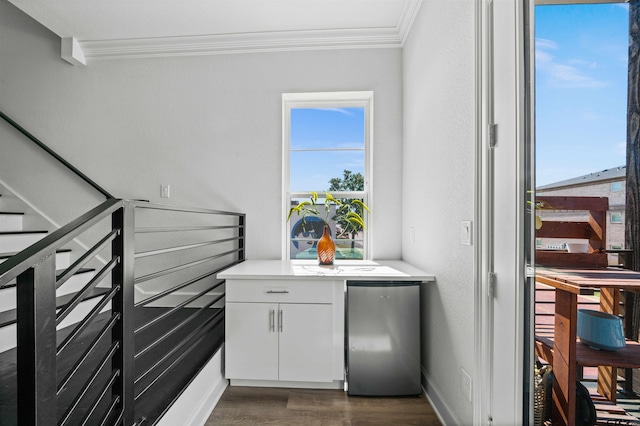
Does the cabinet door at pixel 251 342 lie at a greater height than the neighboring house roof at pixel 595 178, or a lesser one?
lesser

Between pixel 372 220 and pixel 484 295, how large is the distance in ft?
4.59

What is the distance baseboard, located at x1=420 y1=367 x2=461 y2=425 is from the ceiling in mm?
2476

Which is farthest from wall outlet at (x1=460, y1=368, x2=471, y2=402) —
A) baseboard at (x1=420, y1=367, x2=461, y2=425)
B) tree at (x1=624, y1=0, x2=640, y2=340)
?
tree at (x1=624, y1=0, x2=640, y2=340)

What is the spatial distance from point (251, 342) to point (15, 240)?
1876 millimetres

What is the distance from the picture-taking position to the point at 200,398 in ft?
5.24

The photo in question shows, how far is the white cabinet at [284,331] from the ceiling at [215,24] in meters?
2.00

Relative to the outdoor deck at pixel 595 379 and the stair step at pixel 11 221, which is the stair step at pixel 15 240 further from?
the outdoor deck at pixel 595 379

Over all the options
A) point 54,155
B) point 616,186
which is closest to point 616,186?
point 616,186

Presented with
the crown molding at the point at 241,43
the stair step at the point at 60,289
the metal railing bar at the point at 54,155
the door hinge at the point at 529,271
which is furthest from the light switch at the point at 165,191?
the door hinge at the point at 529,271

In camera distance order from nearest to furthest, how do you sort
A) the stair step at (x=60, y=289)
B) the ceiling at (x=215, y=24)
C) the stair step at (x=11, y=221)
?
the stair step at (x=60, y=289) < the ceiling at (x=215, y=24) < the stair step at (x=11, y=221)

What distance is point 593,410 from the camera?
0.79 m

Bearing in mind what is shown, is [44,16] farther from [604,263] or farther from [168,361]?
[604,263]

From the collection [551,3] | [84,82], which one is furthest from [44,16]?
[551,3]

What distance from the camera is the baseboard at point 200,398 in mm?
1344
